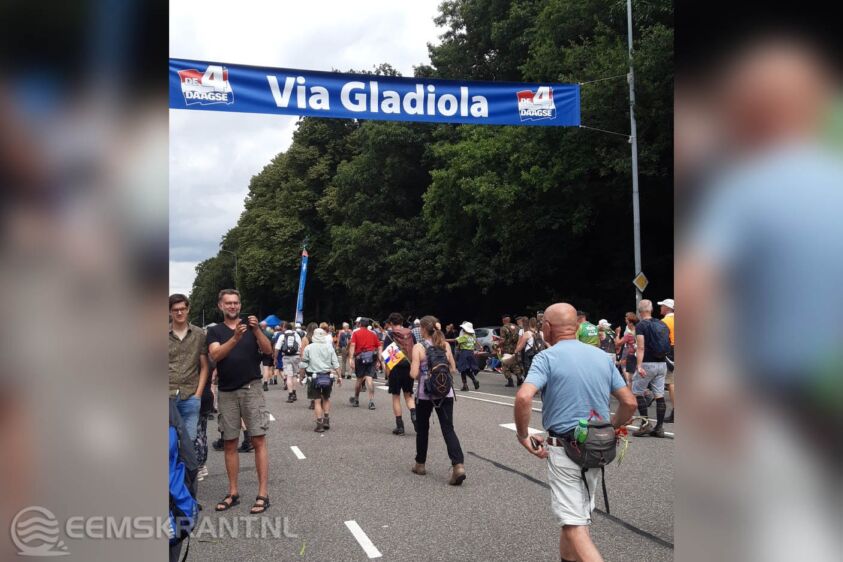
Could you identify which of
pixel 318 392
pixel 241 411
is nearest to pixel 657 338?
pixel 318 392

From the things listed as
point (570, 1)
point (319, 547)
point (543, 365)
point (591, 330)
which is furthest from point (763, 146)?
point (570, 1)

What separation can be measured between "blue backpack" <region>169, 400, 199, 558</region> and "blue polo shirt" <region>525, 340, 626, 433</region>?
185 cm

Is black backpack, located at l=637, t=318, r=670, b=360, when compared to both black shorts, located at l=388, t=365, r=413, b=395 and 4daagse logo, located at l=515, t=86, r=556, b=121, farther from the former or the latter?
black shorts, located at l=388, t=365, r=413, b=395

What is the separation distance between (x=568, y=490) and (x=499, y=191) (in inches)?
986

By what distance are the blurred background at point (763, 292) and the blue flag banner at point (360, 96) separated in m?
7.29

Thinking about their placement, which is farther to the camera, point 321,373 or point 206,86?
point 321,373

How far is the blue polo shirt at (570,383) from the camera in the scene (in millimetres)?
3682

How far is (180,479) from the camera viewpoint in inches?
132

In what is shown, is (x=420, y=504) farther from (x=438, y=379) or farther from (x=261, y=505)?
(x=438, y=379)

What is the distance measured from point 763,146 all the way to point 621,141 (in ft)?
81.6

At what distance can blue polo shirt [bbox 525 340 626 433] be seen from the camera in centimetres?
368

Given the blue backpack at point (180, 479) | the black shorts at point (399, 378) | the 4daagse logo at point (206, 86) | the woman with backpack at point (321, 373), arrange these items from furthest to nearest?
the black shorts at point (399, 378) < the woman with backpack at point (321, 373) < the 4daagse logo at point (206, 86) < the blue backpack at point (180, 479)

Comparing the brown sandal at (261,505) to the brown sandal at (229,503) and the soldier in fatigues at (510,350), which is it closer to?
the brown sandal at (229,503)

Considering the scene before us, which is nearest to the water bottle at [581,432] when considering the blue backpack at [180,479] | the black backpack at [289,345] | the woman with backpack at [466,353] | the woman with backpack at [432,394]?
the blue backpack at [180,479]
